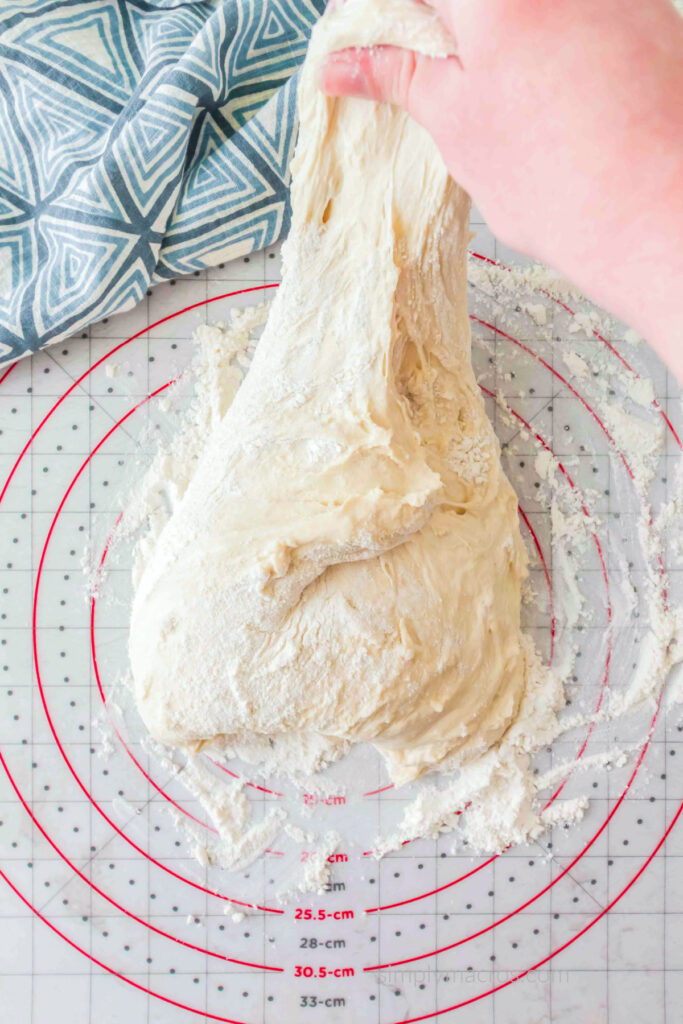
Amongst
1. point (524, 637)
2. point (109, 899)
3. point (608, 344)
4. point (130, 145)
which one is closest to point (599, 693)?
point (524, 637)

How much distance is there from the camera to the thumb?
0.54 meters

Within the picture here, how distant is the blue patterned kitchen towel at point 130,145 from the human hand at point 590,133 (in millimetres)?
399

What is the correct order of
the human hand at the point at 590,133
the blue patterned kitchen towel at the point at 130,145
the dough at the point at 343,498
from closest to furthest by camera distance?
the human hand at the point at 590,133 → the dough at the point at 343,498 → the blue patterned kitchen towel at the point at 130,145

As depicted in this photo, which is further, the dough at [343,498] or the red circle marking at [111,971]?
the red circle marking at [111,971]

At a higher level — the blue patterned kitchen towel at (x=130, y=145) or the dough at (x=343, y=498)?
the blue patterned kitchen towel at (x=130, y=145)

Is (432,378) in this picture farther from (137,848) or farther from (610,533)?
(137,848)

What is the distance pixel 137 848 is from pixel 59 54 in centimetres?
93

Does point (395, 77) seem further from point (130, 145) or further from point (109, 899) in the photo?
point (109, 899)

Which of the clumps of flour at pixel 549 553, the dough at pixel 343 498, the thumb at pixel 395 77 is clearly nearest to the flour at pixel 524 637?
the clumps of flour at pixel 549 553

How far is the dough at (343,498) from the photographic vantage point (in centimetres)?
69

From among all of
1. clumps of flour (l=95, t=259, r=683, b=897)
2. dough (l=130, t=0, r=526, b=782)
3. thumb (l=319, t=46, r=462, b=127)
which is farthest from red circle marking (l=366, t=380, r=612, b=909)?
thumb (l=319, t=46, r=462, b=127)

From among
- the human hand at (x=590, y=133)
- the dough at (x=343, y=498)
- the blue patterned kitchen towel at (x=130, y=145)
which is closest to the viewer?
the human hand at (x=590, y=133)

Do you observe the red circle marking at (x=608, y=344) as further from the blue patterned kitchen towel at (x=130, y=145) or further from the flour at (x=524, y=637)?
the blue patterned kitchen towel at (x=130, y=145)

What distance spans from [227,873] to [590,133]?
837mm
